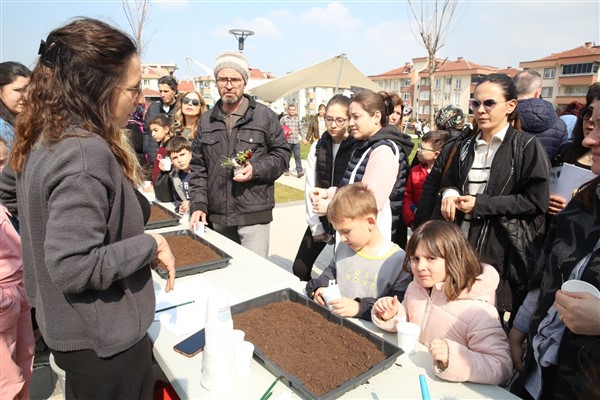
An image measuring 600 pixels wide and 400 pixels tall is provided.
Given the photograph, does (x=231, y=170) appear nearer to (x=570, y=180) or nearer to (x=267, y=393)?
(x=267, y=393)

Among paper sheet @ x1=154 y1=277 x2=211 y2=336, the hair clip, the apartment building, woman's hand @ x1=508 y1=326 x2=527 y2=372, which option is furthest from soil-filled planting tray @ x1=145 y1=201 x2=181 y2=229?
the apartment building

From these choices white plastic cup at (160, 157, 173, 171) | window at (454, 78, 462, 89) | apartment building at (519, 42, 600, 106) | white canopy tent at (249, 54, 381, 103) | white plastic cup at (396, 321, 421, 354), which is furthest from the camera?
window at (454, 78, 462, 89)

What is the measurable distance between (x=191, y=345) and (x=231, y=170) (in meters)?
1.60

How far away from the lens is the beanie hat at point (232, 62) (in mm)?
2857

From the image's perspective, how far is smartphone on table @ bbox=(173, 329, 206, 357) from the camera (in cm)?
150

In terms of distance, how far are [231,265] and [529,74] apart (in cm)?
300

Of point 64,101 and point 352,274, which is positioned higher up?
point 64,101

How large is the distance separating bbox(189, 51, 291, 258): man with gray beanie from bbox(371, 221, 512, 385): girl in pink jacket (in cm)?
147

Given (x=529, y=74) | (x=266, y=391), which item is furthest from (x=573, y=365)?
(x=529, y=74)

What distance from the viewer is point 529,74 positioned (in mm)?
3371

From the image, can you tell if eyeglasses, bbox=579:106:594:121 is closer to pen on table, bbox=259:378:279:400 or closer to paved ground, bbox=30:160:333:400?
pen on table, bbox=259:378:279:400

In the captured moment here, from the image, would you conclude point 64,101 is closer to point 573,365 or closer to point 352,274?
point 352,274

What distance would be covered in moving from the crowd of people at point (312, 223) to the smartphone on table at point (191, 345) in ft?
0.52

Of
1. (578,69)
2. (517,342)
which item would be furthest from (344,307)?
(578,69)
